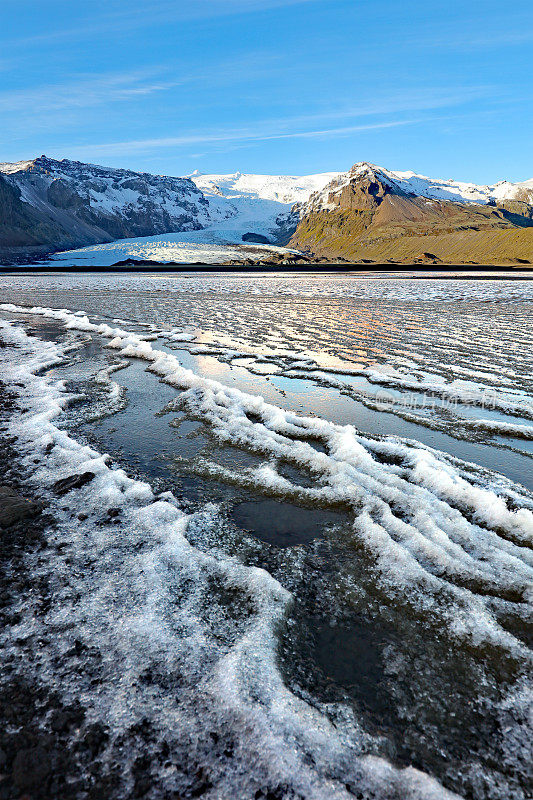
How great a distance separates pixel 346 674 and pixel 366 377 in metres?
7.89

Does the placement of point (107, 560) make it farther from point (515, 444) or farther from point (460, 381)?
point (460, 381)

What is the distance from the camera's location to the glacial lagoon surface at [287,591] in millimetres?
2199

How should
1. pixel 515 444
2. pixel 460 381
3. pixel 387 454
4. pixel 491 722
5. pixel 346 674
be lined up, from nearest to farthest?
pixel 491 722
pixel 346 674
pixel 387 454
pixel 515 444
pixel 460 381

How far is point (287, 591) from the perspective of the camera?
11.0 ft

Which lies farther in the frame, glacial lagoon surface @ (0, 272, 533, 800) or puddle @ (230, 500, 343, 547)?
puddle @ (230, 500, 343, 547)

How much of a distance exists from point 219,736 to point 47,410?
6.61 meters

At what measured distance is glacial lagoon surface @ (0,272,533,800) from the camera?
2.20m

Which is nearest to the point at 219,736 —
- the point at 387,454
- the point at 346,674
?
the point at 346,674

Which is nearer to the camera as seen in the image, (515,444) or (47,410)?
(515,444)

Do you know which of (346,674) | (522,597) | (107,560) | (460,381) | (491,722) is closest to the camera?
(491,722)

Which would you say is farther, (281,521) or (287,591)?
(281,521)

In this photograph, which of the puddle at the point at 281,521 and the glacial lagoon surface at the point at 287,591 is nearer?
the glacial lagoon surface at the point at 287,591

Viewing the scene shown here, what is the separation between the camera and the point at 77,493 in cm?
477

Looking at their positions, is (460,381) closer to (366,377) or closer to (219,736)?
(366,377)
